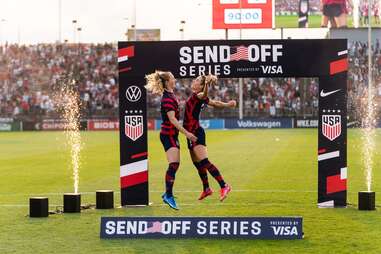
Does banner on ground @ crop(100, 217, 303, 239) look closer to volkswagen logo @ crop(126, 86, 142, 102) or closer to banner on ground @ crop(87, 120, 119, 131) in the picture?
volkswagen logo @ crop(126, 86, 142, 102)

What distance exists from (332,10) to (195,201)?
55083 millimetres

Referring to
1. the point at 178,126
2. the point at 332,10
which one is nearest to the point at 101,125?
the point at 332,10

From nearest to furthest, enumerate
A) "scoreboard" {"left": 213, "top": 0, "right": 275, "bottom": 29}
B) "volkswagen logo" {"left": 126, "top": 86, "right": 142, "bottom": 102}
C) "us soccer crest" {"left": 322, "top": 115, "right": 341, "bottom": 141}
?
"us soccer crest" {"left": 322, "top": 115, "right": 341, "bottom": 141} < "volkswagen logo" {"left": 126, "top": 86, "right": 142, "bottom": 102} < "scoreboard" {"left": 213, "top": 0, "right": 275, "bottom": 29}

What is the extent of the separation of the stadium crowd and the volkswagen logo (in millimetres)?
42601

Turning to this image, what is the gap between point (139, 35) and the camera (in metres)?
91.4

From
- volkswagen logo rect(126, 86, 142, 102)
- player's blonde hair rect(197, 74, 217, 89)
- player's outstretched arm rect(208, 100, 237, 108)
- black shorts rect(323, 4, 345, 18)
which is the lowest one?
player's outstretched arm rect(208, 100, 237, 108)

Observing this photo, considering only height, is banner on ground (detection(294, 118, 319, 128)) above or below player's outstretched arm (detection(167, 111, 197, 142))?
below

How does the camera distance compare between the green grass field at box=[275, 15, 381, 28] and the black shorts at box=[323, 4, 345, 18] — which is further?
the green grass field at box=[275, 15, 381, 28]

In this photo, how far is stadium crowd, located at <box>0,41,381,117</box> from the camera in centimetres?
6184

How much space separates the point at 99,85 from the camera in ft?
220

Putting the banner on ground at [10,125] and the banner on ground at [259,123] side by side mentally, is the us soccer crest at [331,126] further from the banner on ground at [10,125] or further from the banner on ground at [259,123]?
the banner on ground at [10,125]

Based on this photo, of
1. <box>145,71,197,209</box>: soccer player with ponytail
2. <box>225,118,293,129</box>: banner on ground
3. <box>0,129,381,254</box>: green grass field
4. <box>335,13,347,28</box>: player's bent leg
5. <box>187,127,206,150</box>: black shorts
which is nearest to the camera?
<box>0,129,381,254</box>: green grass field

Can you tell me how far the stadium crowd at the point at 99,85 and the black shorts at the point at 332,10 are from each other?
2973 mm

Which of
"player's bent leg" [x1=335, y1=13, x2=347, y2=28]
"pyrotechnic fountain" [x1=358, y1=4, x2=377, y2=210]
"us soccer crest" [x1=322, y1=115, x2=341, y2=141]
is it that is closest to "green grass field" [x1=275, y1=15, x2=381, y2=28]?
"player's bent leg" [x1=335, y1=13, x2=347, y2=28]
